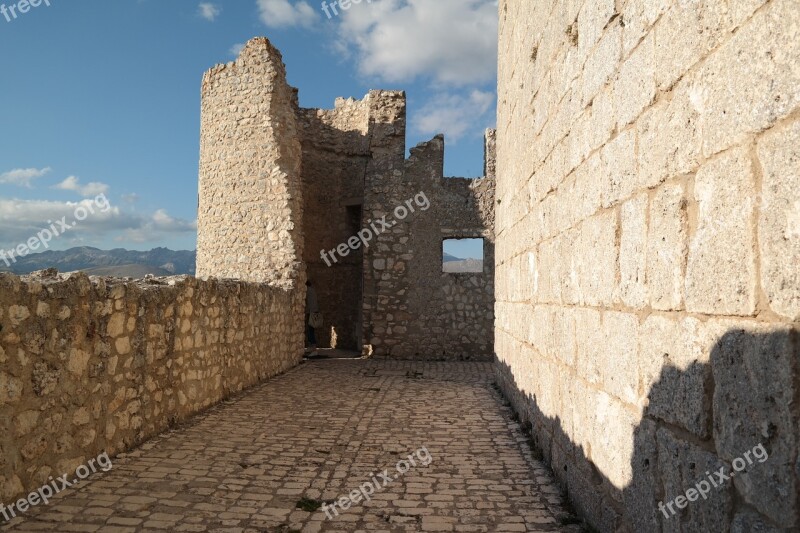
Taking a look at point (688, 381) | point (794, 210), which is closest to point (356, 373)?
point (688, 381)

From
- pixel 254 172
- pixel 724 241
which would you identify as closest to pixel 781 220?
pixel 724 241

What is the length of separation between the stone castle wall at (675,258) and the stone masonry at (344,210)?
8195mm

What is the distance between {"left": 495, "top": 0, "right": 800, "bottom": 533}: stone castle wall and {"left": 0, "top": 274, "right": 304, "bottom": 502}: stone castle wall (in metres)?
3.57

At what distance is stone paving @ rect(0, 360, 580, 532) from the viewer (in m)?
3.48

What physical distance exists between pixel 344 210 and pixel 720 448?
1464 cm

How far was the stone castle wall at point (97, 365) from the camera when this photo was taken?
3.55 meters

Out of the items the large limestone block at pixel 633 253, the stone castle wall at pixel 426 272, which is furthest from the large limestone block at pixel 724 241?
the stone castle wall at pixel 426 272

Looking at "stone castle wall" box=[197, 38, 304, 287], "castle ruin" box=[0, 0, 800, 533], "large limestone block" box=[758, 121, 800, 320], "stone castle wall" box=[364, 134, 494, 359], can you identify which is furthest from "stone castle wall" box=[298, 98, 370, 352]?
"large limestone block" box=[758, 121, 800, 320]

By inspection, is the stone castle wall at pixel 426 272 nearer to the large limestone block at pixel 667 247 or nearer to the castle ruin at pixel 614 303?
the castle ruin at pixel 614 303

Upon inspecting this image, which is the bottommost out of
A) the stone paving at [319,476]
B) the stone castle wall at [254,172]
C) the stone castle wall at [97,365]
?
the stone paving at [319,476]

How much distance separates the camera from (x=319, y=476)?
4.39m

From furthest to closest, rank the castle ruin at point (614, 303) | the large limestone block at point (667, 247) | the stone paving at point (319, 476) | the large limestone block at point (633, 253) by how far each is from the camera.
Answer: the stone paving at point (319, 476) < the large limestone block at point (633, 253) < the large limestone block at point (667, 247) < the castle ruin at point (614, 303)

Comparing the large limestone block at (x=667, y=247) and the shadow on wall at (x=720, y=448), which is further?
the large limestone block at (x=667, y=247)

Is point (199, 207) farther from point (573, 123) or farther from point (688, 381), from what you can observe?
point (688, 381)
